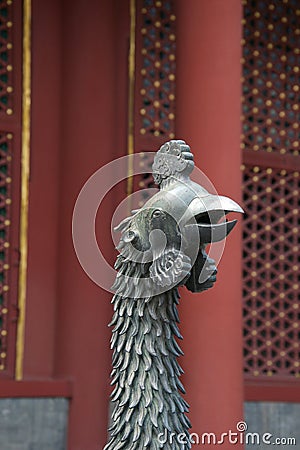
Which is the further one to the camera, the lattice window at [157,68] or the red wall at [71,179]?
the lattice window at [157,68]

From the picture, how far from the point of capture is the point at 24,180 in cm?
620

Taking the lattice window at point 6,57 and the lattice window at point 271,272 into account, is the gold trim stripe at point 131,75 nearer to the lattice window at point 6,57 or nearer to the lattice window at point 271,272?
the lattice window at point 6,57

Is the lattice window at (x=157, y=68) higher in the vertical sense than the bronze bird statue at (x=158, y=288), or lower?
higher

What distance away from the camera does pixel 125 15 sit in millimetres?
6578

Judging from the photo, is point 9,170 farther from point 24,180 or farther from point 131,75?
point 131,75

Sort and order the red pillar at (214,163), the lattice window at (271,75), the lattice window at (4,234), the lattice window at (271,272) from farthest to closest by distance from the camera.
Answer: the lattice window at (271,75) < the lattice window at (271,272) < the lattice window at (4,234) < the red pillar at (214,163)

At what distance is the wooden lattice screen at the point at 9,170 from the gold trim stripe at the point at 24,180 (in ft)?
0.10

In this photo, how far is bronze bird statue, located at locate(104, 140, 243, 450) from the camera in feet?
7.82

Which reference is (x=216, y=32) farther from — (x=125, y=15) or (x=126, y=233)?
(x=126, y=233)

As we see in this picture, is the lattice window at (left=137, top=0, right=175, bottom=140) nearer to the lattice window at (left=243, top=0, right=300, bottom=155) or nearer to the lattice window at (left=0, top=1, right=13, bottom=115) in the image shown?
the lattice window at (left=243, top=0, right=300, bottom=155)

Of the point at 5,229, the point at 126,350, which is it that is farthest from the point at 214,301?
the point at 126,350

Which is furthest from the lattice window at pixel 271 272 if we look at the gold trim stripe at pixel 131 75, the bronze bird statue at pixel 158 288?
the bronze bird statue at pixel 158 288

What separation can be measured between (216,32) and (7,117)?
1573mm

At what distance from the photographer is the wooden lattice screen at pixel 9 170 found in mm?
6078
